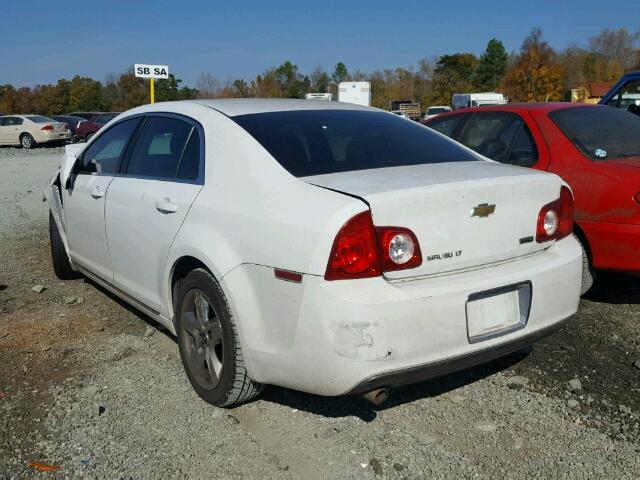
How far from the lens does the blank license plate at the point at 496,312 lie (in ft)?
8.86

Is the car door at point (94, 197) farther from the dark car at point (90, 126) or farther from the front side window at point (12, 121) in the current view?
the front side window at point (12, 121)

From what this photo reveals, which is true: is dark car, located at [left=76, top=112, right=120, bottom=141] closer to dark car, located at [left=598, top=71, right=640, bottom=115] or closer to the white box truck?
the white box truck

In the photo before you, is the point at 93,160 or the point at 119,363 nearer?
the point at 119,363

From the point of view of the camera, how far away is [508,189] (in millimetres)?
2895

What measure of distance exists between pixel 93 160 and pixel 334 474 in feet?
9.81

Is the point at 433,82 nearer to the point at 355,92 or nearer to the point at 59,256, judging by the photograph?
the point at 355,92

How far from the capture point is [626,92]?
924 centimetres

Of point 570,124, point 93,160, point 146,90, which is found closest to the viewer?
point 93,160

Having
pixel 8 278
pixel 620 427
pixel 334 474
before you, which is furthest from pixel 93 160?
pixel 620 427

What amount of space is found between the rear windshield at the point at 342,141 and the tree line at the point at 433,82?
216 feet

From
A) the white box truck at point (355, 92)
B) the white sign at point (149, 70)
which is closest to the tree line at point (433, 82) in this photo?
the white box truck at point (355, 92)

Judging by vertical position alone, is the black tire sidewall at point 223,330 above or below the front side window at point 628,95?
below

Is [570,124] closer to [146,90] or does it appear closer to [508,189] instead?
[508,189]

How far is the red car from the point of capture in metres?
4.26
